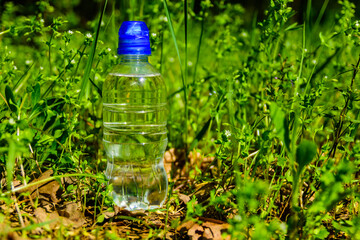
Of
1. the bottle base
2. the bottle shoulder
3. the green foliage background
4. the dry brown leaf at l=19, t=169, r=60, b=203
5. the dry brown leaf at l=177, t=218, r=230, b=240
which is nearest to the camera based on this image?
the green foliage background

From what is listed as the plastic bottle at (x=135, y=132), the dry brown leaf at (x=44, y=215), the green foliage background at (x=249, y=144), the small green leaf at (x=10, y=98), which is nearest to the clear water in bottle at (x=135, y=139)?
the plastic bottle at (x=135, y=132)

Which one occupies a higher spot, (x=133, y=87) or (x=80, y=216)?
(x=133, y=87)

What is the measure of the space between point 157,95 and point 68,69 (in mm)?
706

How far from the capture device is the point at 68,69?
1.75m

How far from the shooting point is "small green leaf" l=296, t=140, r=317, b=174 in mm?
1288

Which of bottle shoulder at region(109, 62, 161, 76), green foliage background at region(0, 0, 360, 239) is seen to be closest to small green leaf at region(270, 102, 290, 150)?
green foliage background at region(0, 0, 360, 239)

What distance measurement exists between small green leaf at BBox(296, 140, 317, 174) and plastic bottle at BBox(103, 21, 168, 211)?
2.89 ft

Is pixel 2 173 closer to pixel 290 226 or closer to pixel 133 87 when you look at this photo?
pixel 133 87

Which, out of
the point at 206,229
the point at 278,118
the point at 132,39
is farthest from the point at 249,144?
the point at 132,39

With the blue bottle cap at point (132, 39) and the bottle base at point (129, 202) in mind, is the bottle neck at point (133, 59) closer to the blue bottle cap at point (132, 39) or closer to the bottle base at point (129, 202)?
the blue bottle cap at point (132, 39)

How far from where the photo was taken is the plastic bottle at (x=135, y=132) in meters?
2.07

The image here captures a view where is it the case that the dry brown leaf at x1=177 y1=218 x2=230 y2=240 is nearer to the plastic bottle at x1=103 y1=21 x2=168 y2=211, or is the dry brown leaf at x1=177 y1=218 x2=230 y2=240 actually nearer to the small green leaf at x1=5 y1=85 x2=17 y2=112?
the plastic bottle at x1=103 y1=21 x2=168 y2=211

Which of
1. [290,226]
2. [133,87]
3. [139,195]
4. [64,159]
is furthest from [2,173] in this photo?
[290,226]

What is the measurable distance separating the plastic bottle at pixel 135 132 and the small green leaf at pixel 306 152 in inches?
34.7
